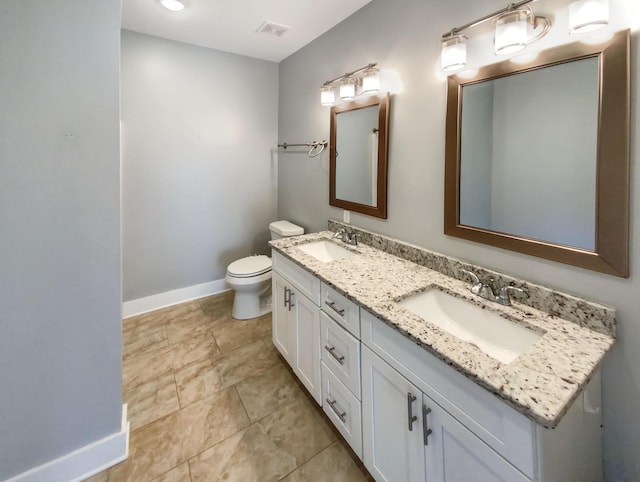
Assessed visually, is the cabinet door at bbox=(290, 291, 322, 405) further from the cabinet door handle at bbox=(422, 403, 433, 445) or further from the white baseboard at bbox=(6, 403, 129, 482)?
the white baseboard at bbox=(6, 403, 129, 482)

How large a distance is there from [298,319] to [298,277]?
0.25 metres

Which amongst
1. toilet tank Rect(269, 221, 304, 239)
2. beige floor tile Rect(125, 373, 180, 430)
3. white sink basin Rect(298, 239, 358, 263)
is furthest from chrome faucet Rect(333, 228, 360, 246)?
beige floor tile Rect(125, 373, 180, 430)

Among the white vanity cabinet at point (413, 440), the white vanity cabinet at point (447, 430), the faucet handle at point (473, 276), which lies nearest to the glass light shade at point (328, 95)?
the faucet handle at point (473, 276)

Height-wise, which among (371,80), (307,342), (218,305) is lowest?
(218,305)

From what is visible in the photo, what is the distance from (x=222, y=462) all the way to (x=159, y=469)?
10.7 inches

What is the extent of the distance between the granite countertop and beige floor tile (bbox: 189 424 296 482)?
859mm

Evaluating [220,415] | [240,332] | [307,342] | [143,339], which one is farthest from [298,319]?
[143,339]

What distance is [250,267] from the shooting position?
2.60 meters

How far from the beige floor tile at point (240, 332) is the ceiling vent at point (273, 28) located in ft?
7.65

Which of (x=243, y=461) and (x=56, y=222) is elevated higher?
(x=56, y=222)

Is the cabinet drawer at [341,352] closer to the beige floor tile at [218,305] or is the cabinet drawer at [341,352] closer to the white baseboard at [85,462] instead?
the white baseboard at [85,462]

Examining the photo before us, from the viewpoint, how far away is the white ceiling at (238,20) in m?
1.97

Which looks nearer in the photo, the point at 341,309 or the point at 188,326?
the point at 341,309

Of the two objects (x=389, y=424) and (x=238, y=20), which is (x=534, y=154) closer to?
(x=389, y=424)
